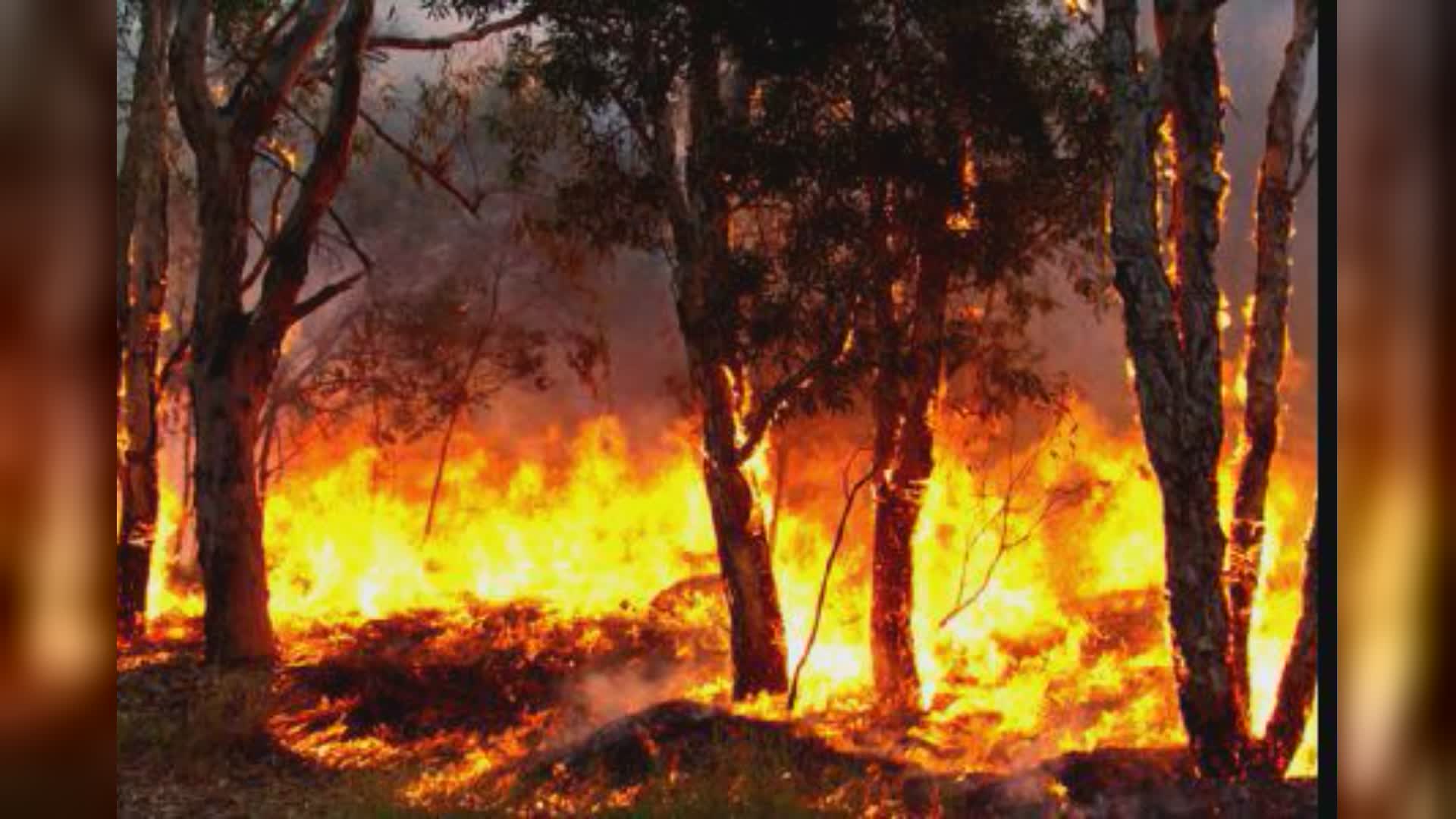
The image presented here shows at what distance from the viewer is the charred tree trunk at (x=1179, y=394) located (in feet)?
29.1

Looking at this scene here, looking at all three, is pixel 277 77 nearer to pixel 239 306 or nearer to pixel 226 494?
pixel 239 306

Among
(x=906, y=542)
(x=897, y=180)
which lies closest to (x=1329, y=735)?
(x=897, y=180)

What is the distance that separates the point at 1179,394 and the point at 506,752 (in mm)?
6068

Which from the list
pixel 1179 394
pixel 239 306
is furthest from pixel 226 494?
pixel 1179 394

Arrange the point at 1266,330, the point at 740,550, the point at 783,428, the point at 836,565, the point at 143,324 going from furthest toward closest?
1. the point at 836,565
2. the point at 783,428
3. the point at 143,324
4. the point at 740,550
5. the point at 1266,330

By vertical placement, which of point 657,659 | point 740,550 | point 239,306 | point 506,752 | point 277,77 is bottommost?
point 506,752

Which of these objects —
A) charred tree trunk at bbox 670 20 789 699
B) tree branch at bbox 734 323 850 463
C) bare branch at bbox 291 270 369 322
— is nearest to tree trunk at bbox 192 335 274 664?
bare branch at bbox 291 270 369 322

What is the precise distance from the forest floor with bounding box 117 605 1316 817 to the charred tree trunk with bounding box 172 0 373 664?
2.56 ft

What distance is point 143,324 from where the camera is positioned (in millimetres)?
14711

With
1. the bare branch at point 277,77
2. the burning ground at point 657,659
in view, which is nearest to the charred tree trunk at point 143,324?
the burning ground at point 657,659

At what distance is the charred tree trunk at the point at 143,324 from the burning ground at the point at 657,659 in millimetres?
809

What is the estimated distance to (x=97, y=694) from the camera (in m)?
2.19

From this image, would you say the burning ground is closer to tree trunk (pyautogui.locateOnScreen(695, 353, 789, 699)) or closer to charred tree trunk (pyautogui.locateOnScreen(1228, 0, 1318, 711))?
tree trunk (pyautogui.locateOnScreen(695, 353, 789, 699))

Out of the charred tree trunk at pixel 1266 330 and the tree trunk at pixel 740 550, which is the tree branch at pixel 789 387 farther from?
the charred tree trunk at pixel 1266 330
